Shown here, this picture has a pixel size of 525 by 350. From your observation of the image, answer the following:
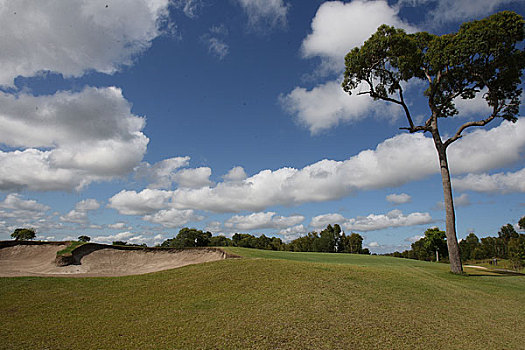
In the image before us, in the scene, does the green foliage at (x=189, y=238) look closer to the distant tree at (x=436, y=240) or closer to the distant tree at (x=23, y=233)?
the distant tree at (x=23, y=233)

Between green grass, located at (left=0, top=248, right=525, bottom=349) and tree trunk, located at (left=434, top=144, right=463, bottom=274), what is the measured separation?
16.2 feet

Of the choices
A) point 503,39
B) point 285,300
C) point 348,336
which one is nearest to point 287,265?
point 285,300

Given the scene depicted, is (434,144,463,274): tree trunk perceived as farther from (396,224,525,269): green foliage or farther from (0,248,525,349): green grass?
(396,224,525,269): green foliage

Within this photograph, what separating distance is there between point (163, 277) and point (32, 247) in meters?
12.7

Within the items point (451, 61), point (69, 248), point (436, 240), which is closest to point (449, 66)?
point (451, 61)

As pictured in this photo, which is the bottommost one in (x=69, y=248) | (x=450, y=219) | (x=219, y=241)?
(x=69, y=248)

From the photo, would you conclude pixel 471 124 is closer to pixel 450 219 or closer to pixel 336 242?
pixel 450 219

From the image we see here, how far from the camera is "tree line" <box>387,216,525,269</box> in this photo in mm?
48191

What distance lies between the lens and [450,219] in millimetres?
19547

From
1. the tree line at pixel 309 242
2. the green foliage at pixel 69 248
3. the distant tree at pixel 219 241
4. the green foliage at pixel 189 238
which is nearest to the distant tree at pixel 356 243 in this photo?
the tree line at pixel 309 242

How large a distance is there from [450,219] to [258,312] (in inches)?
656

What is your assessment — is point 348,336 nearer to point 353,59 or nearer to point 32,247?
point 353,59

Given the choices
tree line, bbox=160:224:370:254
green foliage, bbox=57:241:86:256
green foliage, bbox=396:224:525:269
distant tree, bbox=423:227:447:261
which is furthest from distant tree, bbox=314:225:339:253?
green foliage, bbox=57:241:86:256

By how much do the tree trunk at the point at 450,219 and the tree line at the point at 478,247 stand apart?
33.1 metres
